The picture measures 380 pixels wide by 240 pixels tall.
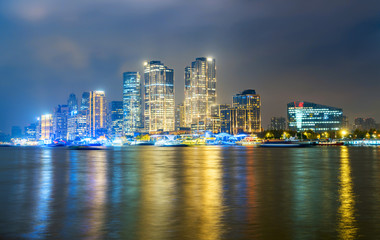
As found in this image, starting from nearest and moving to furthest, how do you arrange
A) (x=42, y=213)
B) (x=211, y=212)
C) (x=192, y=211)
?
(x=211, y=212) → (x=42, y=213) → (x=192, y=211)

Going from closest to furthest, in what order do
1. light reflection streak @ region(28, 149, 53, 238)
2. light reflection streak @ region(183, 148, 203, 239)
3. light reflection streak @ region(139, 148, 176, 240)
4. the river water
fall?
the river water → light reflection streak @ region(139, 148, 176, 240) → light reflection streak @ region(28, 149, 53, 238) → light reflection streak @ region(183, 148, 203, 239)

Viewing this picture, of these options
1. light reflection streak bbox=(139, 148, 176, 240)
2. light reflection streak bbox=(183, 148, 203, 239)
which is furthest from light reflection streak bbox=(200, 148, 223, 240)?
light reflection streak bbox=(139, 148, 176, 240)

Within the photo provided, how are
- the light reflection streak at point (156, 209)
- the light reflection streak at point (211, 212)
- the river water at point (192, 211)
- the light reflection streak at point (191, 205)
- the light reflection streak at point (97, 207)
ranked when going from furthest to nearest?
the light reflection streak at point (191, 205), the light reflection streak at point (97, 207), the light reflection streak at point (156, 209), the river water at point (192, 211), the light reflection streak at point (211, 212)

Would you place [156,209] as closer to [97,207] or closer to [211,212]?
[211,212]

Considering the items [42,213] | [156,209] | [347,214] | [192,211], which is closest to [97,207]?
[42,213]

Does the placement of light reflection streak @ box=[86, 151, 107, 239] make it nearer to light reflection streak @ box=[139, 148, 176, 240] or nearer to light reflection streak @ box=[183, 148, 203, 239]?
light reflection streak @ box=[139, 148, 176, 240]

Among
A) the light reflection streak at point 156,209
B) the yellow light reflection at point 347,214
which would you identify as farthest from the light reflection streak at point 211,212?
the yellow light reflection at point 347,214

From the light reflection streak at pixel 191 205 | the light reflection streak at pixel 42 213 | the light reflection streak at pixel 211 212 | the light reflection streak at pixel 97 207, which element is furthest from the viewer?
the light reflection streak at pixel 191 205

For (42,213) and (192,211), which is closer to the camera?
(42,213)

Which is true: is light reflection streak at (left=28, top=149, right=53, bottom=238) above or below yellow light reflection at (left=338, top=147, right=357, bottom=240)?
above

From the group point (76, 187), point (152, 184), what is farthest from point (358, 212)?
point (76, 187)

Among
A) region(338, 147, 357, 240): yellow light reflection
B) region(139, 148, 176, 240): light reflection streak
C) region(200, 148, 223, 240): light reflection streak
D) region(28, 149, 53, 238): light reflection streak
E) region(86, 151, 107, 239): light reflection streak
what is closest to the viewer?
region(338, 147, 357, 240): yellow light reflection

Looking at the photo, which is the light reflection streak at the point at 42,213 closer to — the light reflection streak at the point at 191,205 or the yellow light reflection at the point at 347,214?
the light reflection streak at the point at 191,205

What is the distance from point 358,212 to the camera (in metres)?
18.4
